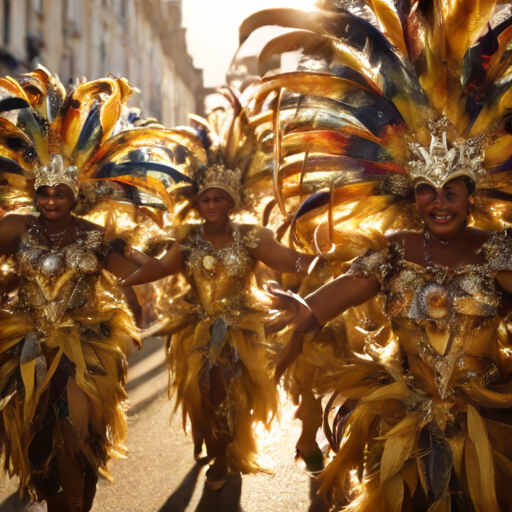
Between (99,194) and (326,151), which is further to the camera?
(99,194)

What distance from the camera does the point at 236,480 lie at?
526cm

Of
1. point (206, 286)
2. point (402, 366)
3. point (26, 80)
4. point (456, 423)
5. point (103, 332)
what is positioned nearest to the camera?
point (456, 423)

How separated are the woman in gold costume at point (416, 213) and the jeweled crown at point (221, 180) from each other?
1.50 meters

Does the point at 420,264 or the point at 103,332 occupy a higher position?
the point at 420,264

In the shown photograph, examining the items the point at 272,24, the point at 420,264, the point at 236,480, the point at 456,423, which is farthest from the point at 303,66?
the point at 236,480

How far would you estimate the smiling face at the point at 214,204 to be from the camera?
17.2 ft

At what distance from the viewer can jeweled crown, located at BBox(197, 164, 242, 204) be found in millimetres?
5277

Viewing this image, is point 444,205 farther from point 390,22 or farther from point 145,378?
point 145,378

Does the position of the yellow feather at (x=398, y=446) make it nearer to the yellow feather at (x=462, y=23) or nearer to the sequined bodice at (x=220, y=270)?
the yellow feather at (x=462, y=23)

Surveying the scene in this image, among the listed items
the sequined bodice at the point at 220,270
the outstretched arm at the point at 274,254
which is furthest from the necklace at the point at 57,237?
the outstretched arm at the point at 274,254

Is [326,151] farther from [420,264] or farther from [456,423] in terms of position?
[456,423]

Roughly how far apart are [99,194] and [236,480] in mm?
2244

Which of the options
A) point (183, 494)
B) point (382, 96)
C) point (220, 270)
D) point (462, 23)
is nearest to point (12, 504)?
point (183, 494)

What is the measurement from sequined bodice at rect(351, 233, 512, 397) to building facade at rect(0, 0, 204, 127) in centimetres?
1057
